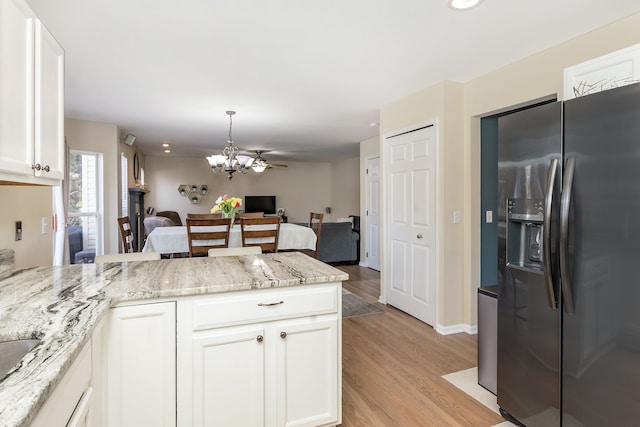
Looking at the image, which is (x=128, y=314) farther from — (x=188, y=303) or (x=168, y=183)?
(x=168, y=183)

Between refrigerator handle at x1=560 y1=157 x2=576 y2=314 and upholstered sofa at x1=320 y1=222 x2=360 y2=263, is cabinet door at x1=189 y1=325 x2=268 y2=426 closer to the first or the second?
refrigerator handle at x1=560 y1=157 x2=576 y2=314

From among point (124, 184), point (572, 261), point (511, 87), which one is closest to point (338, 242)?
point (124, 184)

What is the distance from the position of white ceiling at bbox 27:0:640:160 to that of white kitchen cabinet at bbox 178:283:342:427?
1659 millimetres

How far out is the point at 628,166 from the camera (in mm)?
1388

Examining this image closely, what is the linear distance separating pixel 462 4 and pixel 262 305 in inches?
76.7

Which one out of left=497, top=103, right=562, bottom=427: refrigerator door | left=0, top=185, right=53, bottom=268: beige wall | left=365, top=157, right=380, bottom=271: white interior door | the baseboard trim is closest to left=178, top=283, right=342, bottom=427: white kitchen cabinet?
left=497, top=103, right=562, bottom=427: refrigerator door

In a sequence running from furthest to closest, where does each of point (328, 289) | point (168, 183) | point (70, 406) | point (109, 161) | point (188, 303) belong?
point (168, 183) < point (109, 161) < point (328, 289) < point (188, 303) < point (70, 406)

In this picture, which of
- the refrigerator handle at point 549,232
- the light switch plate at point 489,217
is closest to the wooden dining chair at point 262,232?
the light switch plate at point 489,217

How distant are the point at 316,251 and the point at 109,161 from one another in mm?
3123

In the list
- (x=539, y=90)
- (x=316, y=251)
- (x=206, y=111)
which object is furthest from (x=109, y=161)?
(x=539, y=90)

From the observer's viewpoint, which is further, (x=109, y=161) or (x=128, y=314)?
(x=109, y=161)

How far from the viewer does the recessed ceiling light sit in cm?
191

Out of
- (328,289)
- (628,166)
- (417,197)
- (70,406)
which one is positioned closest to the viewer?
(70,406)

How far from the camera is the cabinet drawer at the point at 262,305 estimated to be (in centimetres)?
154
